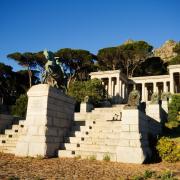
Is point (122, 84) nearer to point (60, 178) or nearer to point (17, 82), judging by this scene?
point (17, 82)

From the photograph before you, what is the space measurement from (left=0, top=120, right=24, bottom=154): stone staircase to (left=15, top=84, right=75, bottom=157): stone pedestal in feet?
3.02

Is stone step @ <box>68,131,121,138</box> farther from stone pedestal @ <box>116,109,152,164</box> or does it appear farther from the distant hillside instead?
the distant hillside

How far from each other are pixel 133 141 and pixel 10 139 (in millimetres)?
5906

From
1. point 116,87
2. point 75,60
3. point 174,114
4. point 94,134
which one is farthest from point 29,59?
point 94,134

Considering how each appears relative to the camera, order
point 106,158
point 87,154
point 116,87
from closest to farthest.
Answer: point 106,158
point 87,154
point 116,87

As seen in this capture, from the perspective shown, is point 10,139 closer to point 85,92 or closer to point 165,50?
point 85,92

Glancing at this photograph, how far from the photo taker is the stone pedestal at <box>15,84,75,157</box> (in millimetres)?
11273

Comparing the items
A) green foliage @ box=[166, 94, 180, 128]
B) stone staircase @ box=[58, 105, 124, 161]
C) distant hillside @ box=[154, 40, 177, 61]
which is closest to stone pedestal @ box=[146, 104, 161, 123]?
green foliage @ box=[166, 94, 180, 128]

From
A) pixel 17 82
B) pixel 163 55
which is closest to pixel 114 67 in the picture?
pixel 17 82

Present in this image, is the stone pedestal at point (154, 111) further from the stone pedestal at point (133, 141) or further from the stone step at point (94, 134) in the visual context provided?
the stone step at point (94, 134)

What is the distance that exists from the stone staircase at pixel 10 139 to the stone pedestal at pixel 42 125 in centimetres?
92

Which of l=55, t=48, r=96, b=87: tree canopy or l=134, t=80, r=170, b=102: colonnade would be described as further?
l=55, t=48, r=96, b=87: tree canopy

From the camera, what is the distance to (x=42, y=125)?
1155 centimetres

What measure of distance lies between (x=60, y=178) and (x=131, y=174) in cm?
234
